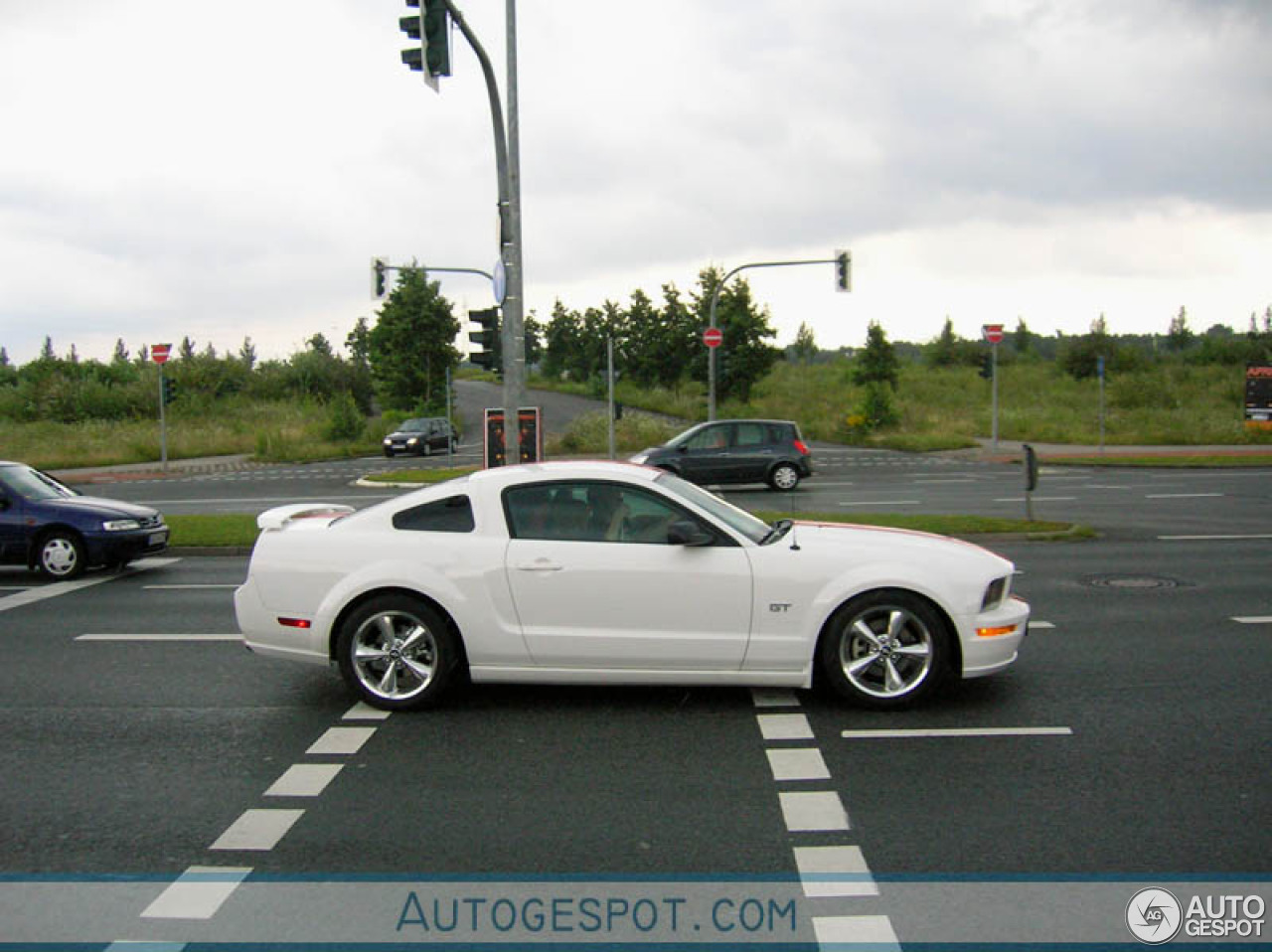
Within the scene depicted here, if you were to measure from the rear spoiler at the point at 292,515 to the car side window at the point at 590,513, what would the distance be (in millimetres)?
1561

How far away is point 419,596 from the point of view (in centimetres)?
639

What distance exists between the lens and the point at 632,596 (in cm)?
619

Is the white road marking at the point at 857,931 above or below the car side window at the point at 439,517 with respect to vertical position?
below

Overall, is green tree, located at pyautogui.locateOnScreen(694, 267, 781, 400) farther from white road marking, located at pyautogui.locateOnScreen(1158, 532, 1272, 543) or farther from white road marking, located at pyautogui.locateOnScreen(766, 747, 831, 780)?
white road marking, located at pyautogui.locateOnScreen(766, 747, 831, 780)

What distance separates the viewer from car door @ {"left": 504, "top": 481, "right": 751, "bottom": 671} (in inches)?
242

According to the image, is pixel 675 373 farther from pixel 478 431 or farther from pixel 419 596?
pixel 419 596

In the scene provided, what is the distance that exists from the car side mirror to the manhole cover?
609 centimetres

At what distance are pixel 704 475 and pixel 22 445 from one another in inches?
1472

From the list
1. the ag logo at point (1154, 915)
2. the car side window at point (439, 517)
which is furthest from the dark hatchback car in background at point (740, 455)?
the ag logo at point (1154, 915)

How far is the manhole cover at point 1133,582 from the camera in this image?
10570mm

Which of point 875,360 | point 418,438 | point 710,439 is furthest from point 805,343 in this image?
point 710,439

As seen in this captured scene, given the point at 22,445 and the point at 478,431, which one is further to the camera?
the point at 478,431

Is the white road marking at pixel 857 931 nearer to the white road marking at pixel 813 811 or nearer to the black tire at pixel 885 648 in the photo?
the white road marking at pixel 813 811

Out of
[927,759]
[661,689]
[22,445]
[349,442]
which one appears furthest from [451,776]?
[22,445]
